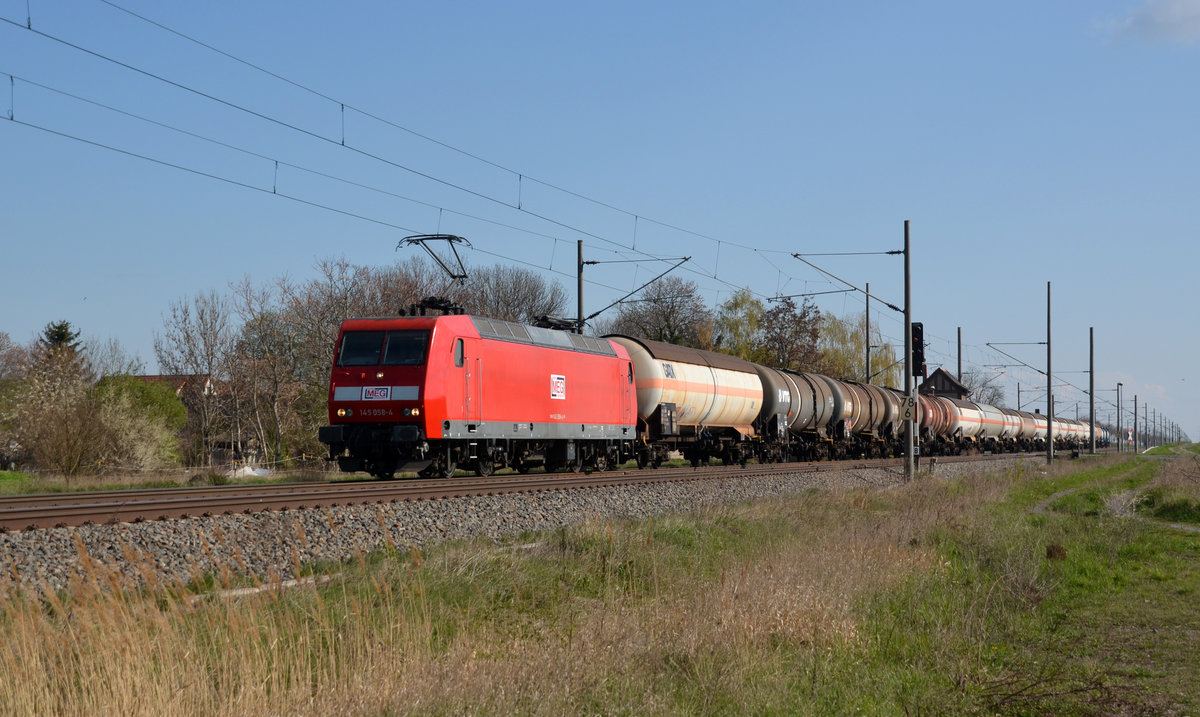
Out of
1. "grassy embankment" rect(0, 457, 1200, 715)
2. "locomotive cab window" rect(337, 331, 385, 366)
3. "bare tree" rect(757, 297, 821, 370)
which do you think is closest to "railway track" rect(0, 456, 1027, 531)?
"grassy embankment" rect(0, 457, 1200, 715)

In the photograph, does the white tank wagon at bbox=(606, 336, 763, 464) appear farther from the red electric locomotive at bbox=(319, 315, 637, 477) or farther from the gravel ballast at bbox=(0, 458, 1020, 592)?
the gravel ballast at bbox=(0, 458, 1020, 592)

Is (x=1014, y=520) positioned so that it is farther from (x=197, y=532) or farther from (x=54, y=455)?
(x=54, y=455)

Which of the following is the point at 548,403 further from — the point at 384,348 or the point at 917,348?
the point at 917,348

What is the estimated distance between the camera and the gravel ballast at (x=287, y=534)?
8641 mm

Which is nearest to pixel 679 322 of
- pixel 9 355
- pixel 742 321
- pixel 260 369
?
pixel 742 321

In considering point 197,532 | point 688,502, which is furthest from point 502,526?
point 688,502

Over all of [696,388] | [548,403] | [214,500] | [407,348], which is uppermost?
[407,348]

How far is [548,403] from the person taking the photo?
76.3ft

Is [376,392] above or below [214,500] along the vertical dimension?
above

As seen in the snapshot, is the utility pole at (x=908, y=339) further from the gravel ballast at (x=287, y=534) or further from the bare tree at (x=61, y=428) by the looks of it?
the bare tree at (x=61, y=428)

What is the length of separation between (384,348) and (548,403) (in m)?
4.78

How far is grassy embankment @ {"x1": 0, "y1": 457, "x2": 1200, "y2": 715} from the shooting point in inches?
230

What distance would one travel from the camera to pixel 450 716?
217 inches

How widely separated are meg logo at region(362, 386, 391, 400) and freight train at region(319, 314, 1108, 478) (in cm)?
2
